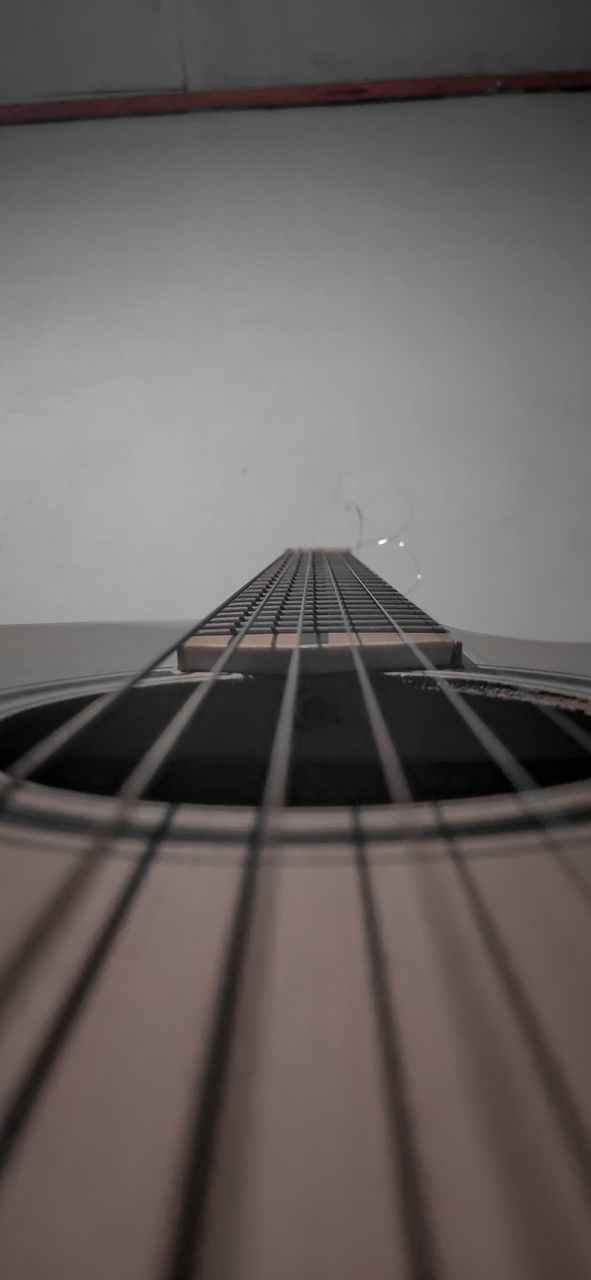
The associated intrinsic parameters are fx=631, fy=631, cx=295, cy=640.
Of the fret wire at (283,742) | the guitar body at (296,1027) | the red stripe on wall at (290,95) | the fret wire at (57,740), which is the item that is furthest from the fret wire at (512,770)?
the red stripe on wall at (290,95)

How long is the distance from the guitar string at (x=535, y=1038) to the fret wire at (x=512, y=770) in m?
0.05

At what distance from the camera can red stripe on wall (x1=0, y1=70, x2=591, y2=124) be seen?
1753 mm

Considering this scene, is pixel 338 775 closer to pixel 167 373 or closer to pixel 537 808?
pixel 537 808

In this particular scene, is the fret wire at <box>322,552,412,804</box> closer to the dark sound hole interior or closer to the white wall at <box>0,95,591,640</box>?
the dark sound hole interior

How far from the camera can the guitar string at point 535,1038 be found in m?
0.16

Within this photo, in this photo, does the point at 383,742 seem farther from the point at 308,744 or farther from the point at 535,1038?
the point at 535,1038

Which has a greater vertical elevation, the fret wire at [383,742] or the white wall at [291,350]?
the white wall at [291,350]

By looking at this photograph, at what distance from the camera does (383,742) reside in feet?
1.50

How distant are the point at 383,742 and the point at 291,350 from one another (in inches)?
62.2

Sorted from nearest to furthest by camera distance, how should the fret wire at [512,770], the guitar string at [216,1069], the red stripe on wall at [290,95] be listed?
the guitar string at [216,1069], the fret wire at [512,770], the red stripe on wall at [290,95]

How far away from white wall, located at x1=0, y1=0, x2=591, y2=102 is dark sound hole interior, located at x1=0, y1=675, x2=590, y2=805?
1.96 meters

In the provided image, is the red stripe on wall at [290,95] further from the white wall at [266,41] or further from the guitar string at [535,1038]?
the guitar string at [535,1038]

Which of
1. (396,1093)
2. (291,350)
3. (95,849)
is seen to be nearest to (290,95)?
(291,350)

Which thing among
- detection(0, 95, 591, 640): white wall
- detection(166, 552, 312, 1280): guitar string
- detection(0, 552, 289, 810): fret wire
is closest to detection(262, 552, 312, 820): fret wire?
detection(166, 552, 312, 1280): guitar string
